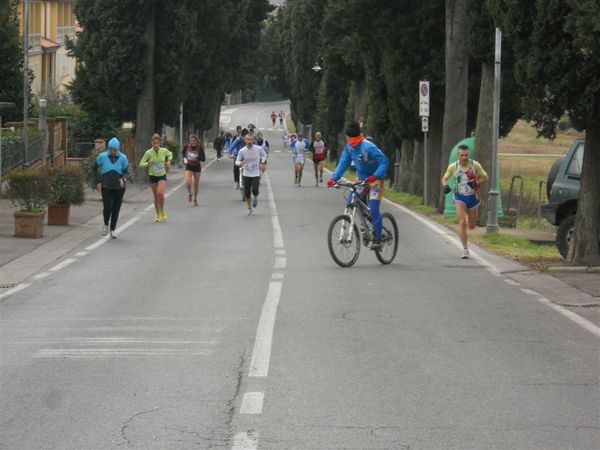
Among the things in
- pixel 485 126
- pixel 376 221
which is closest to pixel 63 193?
pixel 485 126

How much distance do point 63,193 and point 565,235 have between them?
10.1 m

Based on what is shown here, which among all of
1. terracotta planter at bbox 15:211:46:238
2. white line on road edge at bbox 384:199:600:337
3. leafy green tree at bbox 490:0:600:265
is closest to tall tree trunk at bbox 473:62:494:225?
white line on road edge at bbox 384:199:600:337

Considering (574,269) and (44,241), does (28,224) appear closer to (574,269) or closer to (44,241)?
(44,241)

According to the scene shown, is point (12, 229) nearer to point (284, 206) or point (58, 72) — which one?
point (284, 206)

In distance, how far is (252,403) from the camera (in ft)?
Result: 27.8

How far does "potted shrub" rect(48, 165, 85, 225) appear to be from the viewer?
25.3 metres

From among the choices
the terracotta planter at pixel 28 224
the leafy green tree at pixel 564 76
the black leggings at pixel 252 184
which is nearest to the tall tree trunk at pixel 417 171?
the black leggings at pixel 252 184

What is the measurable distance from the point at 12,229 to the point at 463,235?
372 inches

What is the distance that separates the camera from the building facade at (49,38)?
7438cm

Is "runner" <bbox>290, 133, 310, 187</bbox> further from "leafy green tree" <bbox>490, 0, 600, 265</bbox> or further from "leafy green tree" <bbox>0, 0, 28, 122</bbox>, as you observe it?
"leafy green tree" <bbox>490, 0, 600, 265</bbox>

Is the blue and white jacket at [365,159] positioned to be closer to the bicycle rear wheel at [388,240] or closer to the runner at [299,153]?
the bicycle rear wheel at [388,240]

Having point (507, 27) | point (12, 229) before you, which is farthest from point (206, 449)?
point (12, 229)

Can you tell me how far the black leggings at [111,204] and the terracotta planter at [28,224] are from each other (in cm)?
117

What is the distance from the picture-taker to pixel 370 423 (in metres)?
7.91
